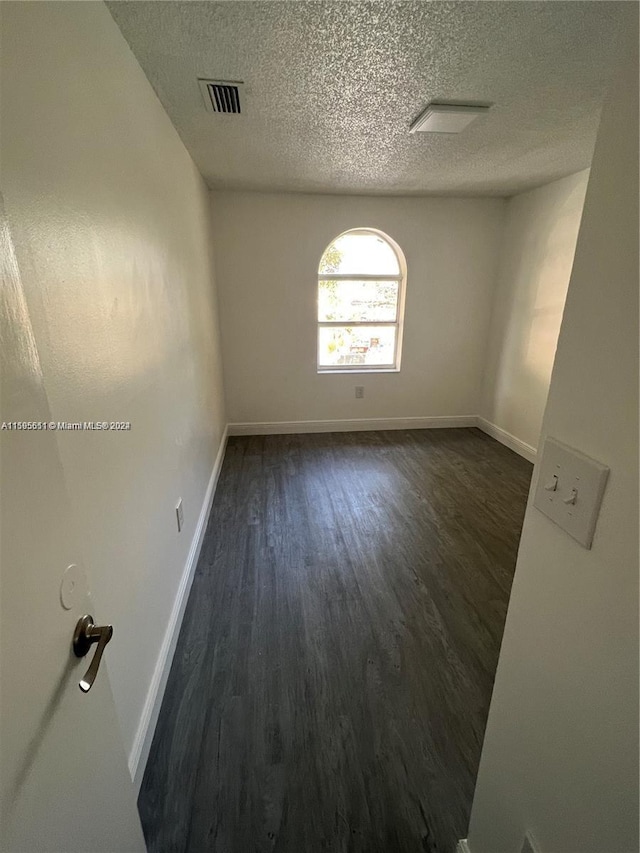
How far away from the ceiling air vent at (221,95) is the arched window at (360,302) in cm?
198

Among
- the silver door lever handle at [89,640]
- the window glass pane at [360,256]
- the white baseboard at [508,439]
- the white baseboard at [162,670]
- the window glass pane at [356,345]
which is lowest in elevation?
the white baseboard at [162,670]

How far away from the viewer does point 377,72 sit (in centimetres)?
155

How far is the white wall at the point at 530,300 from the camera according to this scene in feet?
10.1

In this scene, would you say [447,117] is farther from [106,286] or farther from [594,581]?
[594,581]

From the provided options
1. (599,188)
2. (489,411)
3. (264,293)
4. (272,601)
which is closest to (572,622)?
(599,188)

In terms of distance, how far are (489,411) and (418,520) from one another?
7.16 feet

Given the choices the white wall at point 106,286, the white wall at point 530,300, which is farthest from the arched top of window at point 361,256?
the white wall at point 106,286

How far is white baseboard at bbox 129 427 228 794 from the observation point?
1201mm

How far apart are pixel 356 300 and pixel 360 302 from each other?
5cm

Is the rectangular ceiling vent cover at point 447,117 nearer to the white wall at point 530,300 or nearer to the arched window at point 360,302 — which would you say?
the white wall at point 530,300

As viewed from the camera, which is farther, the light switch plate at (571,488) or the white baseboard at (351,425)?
the white baseboard at (351,425)

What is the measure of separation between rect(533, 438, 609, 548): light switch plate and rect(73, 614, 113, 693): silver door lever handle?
82 cm

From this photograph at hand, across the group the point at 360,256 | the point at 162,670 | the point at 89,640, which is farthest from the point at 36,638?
the point at 360,256

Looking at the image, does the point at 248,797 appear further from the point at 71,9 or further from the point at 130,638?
the point at 71,9
